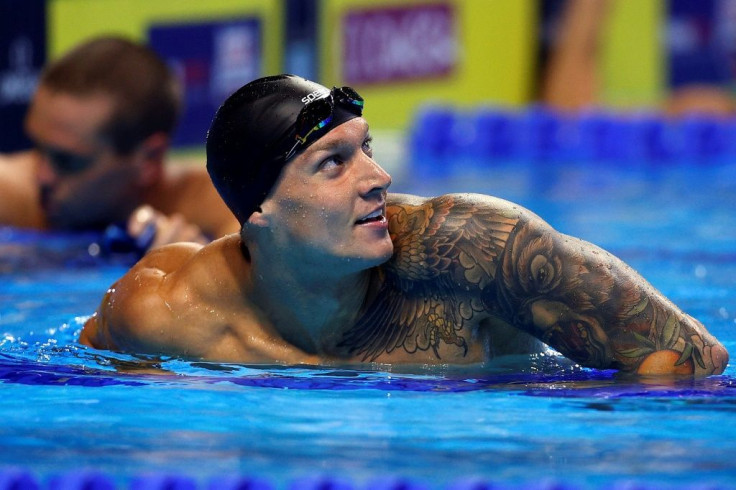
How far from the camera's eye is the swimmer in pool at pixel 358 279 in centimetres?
330

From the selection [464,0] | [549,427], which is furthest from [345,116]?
[464,0]

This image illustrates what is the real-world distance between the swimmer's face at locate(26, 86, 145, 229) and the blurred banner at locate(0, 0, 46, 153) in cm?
163

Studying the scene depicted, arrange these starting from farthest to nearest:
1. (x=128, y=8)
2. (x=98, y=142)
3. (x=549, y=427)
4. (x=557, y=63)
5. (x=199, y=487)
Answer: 1. (x=557, y=63)
2. (x=128, y=8)
3. (x=98, y=142)
4. (x=549, y=427)
5. (x=199, y=487)

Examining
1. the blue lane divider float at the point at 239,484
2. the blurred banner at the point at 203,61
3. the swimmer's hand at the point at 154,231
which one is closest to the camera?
the blue lane divider float at the point at 239,484

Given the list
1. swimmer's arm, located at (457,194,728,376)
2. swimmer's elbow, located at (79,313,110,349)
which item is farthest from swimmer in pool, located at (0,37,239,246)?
swimmer's arm, located at (457,194,728,376)

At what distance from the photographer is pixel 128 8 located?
8.76 m

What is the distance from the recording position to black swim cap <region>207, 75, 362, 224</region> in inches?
132

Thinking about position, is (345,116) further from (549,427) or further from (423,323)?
(549,427)

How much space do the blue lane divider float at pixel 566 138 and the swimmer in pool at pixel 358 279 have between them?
22.5ft

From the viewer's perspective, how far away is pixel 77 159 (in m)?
6.19

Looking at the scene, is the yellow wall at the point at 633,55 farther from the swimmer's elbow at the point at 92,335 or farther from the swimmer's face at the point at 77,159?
the swimmer's elbow at the point at 92,335

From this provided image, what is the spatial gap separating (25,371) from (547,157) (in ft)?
24.9

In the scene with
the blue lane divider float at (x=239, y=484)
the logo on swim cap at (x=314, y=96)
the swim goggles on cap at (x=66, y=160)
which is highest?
the swim goggles on cap at (x=66, y=160)

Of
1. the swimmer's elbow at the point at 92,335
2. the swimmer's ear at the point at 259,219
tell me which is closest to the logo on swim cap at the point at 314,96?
the swimmer's ear at the point at 259,219
